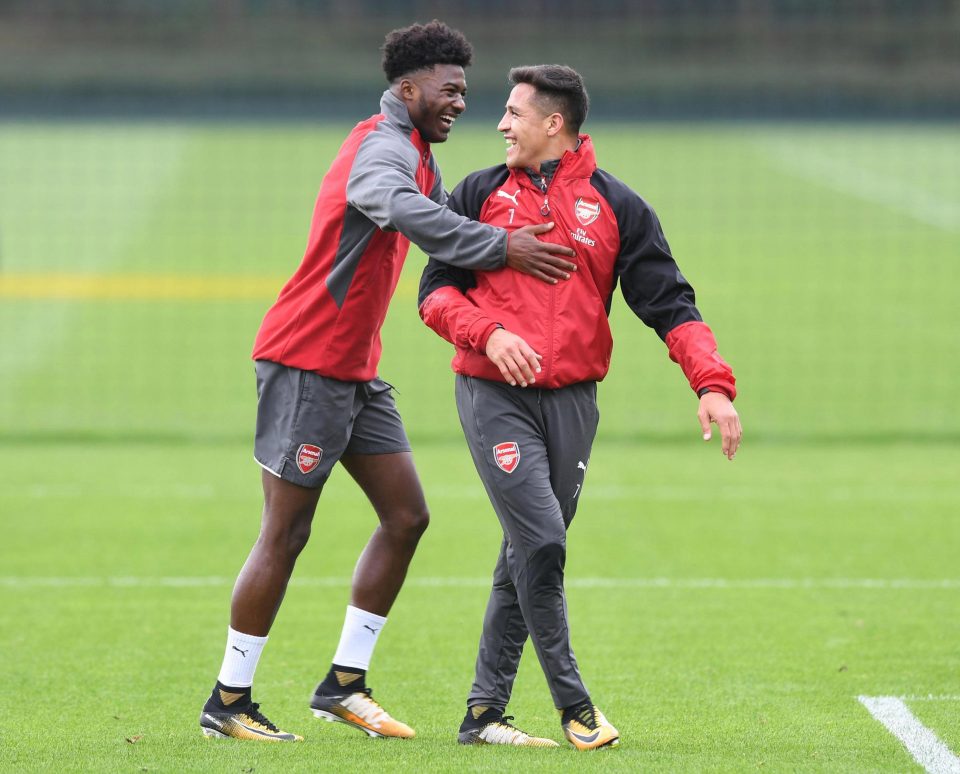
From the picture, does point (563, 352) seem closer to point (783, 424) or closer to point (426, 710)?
point (426, 710)

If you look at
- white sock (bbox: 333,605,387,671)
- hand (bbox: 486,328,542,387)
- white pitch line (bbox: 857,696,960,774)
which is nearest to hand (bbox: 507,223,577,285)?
hand (bbox: 486,328,542,387)

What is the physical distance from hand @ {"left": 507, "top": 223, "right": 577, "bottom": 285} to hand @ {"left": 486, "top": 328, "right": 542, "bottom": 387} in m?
0.23

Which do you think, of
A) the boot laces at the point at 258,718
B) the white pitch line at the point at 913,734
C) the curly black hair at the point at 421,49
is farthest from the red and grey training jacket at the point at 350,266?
the white pitch line at the point at 913,734

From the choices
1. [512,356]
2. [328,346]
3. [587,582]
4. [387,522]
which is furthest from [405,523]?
[587,582]

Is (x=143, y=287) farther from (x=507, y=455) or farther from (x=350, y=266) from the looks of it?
(x=507, y=455)

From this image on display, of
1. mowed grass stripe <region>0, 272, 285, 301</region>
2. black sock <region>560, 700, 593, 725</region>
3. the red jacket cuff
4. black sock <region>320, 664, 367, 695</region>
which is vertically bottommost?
mowed grass stripe <region>0, 272, 285, 301</region>

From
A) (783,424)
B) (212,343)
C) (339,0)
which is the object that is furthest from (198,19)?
(783,424)

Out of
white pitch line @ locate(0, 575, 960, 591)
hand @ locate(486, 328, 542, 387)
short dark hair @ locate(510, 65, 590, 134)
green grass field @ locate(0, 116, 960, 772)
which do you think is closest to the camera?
hand @ locate(486, 328, 542, 387)

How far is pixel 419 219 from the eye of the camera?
15.2 feet

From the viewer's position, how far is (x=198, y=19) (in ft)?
189

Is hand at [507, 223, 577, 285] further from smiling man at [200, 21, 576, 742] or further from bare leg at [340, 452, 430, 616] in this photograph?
bare leg at [340, 452, 430, 616]

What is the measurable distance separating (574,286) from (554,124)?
487 millimetres

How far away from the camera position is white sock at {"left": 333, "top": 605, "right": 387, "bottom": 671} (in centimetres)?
536

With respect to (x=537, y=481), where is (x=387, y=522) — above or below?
below
